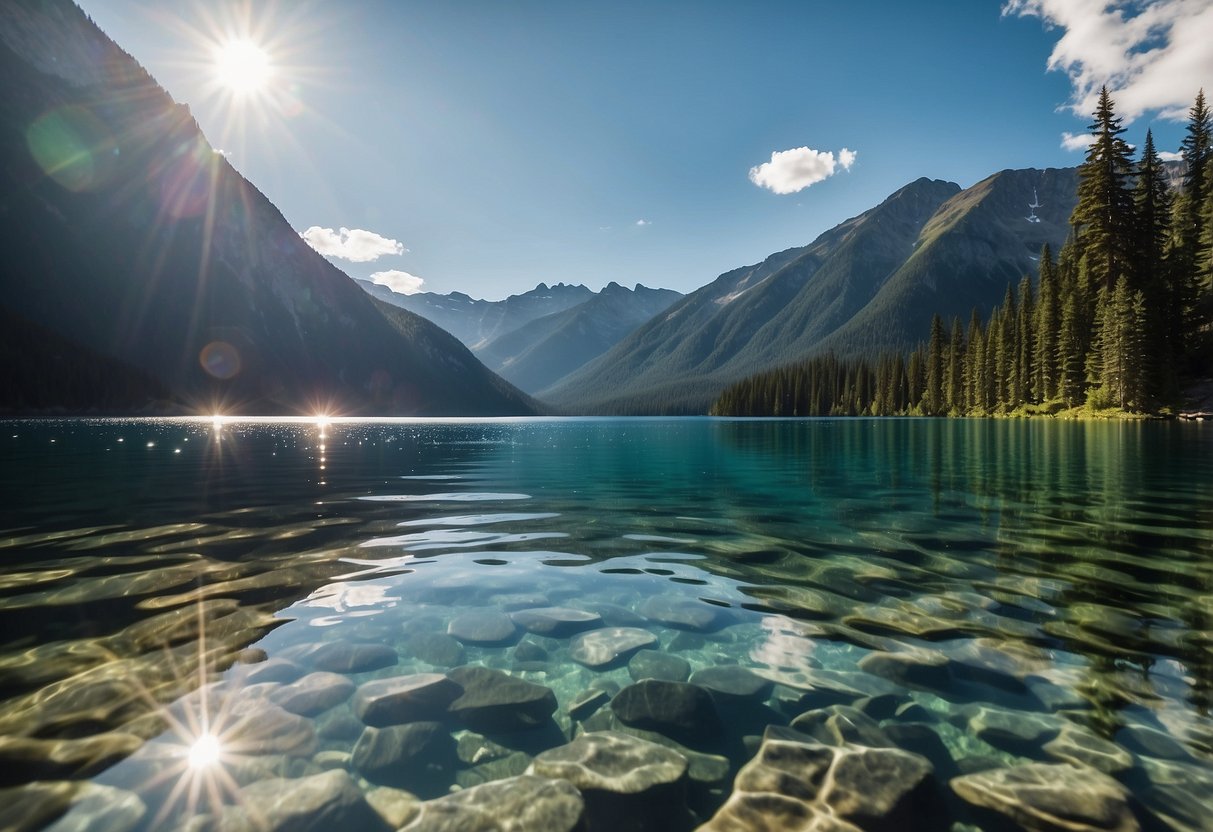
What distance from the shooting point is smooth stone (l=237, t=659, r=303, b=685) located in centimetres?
677

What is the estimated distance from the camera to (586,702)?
6.57 m

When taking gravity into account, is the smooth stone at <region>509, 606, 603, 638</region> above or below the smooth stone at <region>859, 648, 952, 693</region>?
below

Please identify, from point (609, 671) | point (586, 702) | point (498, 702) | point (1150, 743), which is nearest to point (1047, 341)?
point (1150, 743)

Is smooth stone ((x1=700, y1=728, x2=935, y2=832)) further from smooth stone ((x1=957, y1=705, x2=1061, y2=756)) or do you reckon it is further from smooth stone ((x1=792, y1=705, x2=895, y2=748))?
smooth stone ((x1=957, y1=705, x2=1061, y2=756))

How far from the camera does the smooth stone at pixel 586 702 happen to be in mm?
6318

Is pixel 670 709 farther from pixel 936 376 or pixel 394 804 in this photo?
pixel 936 376

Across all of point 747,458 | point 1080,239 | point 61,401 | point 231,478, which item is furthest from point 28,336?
point 1080,239

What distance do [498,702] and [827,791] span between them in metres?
3.47

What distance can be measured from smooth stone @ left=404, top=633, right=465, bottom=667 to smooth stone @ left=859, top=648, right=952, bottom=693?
529 cm

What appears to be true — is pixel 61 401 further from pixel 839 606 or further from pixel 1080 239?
pixel 1080 239

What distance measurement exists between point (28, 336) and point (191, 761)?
217 meters

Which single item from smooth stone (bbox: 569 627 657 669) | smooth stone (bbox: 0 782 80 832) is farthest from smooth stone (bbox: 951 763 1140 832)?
smooth stone (bbox: 0 782 80 832)

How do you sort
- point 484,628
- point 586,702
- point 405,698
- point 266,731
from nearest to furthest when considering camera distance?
point 266,731
point 405,698
point 586,702
point 484,628

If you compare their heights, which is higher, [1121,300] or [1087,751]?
[1121,300]
